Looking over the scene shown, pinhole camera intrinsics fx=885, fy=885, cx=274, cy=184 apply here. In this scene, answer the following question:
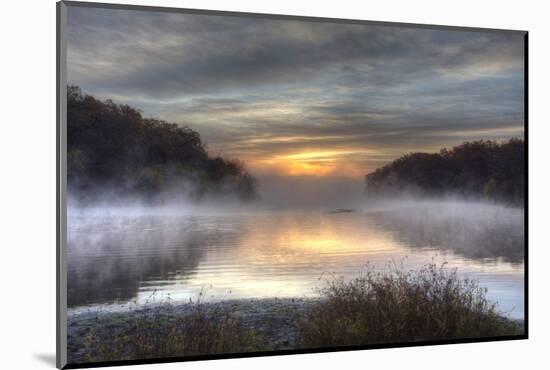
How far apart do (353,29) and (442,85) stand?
1.19m

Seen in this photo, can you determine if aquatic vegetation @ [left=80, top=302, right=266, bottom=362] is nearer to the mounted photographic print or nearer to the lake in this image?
the mounted photographic print

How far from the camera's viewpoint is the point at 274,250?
355 inches

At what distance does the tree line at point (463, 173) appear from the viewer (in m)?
9.48

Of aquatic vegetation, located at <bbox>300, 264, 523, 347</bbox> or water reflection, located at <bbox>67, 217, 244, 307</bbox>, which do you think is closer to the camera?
water reflection, located at <bbox>67, 217, 244, 307</bbox>

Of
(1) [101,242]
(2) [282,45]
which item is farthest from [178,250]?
(2) [282,45]

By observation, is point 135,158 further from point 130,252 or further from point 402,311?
point 402,311

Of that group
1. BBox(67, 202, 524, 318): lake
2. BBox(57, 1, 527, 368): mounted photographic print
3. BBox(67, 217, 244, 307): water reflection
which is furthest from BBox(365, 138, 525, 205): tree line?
BBox(67, 217, 244, 307): water reflection

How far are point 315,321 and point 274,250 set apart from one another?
Result: 33.0 inches

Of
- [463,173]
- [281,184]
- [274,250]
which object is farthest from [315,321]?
[463,173]

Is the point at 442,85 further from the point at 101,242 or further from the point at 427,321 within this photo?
the point at 101,242

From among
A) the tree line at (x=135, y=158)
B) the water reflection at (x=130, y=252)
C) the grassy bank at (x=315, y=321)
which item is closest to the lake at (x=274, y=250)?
the water reflection at (x=130, y=252)

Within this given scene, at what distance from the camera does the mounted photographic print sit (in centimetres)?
841

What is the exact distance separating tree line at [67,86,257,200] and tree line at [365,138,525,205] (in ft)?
5.05

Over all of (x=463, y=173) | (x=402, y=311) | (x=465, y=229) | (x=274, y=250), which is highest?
(x=463, y=173)
